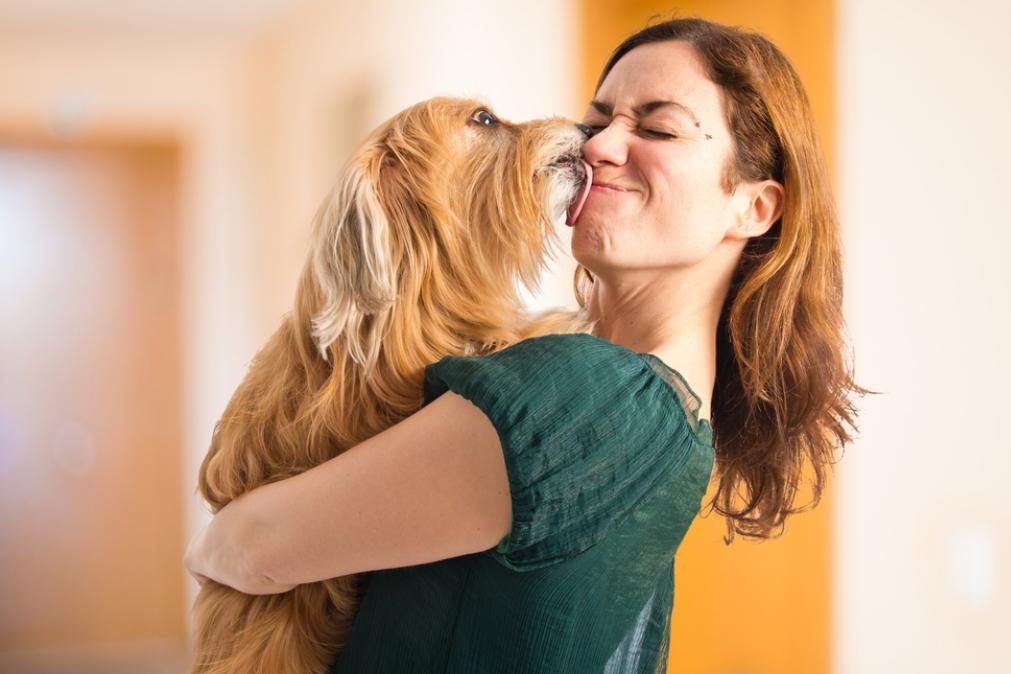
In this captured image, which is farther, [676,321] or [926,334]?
[926,334]

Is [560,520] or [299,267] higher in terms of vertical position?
[560,520]

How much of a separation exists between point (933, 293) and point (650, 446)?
175 centimetres

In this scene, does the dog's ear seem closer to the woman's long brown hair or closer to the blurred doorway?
the woman's long brown hair

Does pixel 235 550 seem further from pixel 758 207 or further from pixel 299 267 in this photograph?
pixel 299 267

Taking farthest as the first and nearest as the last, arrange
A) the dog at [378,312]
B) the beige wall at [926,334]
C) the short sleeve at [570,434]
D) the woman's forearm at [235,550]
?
the beige wall at [926,334] → the dog at [378,312] → the woman's forearm at [235,550] → the short sleeve at [570,434]

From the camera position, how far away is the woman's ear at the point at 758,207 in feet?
4.41

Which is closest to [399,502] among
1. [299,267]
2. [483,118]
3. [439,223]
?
[439,223]

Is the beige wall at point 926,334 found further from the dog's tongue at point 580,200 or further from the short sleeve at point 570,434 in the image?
the short sleeve at point 570,434

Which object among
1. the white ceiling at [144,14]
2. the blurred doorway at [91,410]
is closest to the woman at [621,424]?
the white ceiling at [144,14]

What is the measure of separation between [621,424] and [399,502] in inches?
10.0

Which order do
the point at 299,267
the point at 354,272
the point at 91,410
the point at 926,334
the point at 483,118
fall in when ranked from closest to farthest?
the point at 354,272 < the point at 483,118 < the point at 926,334 < the point at 299,267 < the point at 91,410

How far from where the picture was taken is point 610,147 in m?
1.34

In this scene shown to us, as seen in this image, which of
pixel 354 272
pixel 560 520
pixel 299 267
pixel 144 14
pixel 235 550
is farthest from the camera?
pixel 144 14

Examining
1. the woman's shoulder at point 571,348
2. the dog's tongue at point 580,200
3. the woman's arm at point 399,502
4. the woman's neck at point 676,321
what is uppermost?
the dog's tongue at point 580,200
